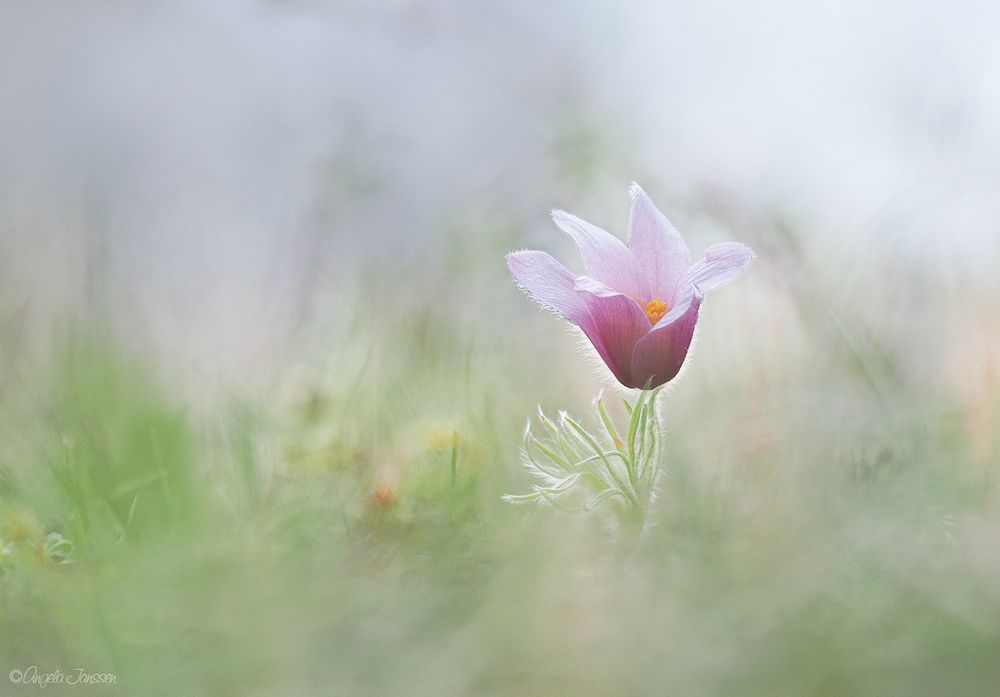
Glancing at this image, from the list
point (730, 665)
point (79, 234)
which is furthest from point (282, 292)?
point (730, 665)

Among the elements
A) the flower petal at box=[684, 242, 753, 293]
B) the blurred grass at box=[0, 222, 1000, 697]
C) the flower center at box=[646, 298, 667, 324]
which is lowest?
the blurred grass at box=[0, 222, 1000, 697]

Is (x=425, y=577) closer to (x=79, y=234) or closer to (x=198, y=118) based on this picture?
(x=79, y=234)

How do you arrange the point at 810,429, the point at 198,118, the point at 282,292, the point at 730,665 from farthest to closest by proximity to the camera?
the point at 198,118 → the point at 282,292 → the point at 810,429 → the point at 730,665

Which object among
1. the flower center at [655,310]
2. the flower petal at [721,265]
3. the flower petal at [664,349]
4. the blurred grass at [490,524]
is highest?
the flower petal at [721,265]
